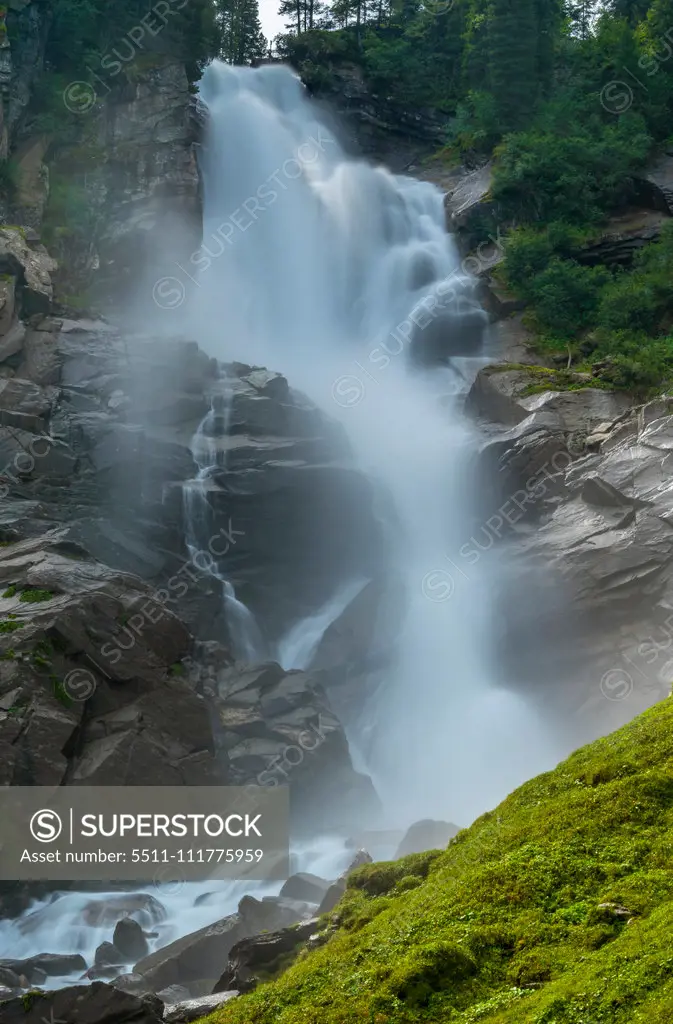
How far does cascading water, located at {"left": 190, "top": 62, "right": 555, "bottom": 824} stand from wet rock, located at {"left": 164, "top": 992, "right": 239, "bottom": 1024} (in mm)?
12686

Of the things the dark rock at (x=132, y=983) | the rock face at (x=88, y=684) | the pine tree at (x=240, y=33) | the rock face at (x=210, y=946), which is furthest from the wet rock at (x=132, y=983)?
the pine tree at (x=240, y=33)

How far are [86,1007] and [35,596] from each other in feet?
37.7

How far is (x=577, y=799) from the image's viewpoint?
827cm

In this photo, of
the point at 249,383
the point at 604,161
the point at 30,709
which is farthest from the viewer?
the point at 604,161

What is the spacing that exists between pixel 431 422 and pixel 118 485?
12536 mm

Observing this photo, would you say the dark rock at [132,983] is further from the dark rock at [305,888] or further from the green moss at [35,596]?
the green moss at [35,596]

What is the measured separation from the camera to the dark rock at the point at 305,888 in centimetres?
1688

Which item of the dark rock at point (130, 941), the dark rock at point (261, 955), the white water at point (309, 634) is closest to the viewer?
the dark rock at point (261, 955)

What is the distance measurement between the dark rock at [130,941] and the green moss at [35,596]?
729 centimetres

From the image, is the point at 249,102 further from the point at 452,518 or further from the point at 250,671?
the point at 250,671

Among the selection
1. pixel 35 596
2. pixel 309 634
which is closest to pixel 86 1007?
pixel 35 596

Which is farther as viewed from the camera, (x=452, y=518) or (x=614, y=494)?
(x=452, y=518)

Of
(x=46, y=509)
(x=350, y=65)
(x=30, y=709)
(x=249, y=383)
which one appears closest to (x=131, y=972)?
(x=30, y=709)

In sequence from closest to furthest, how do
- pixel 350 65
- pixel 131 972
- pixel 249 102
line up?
pixel 131 972 < pixel 249 102 < pixel 350 65
